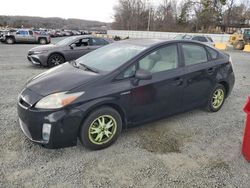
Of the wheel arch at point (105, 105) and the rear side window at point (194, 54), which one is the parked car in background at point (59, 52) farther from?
the wheel arch at point (105, 105)

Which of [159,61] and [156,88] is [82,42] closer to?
[159,61]

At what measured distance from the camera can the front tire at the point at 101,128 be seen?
117 inches

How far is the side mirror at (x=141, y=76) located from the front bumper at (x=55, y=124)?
880 mm

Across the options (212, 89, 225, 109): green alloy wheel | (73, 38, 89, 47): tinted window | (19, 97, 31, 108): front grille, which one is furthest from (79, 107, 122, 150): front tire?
(73, 38, 89, 47): tinted window

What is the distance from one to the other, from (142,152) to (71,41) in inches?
278

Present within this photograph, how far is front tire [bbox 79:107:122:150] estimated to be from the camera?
2.97 metres

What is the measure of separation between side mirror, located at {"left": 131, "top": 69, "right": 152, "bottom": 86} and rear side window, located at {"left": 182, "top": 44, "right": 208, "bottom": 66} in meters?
1.01

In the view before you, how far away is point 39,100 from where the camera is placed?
286 cm

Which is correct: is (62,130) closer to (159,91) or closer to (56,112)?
(56,112)

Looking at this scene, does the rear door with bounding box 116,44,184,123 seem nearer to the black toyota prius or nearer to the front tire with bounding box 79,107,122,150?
the black toyota prius

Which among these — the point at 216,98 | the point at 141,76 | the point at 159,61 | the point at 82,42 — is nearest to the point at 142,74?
the point at 141,76

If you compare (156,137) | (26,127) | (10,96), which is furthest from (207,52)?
(10,96)

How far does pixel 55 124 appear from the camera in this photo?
9.10 ft

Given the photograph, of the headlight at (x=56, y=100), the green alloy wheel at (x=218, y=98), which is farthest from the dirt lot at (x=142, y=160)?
the headlight at (x=56, y=100)
